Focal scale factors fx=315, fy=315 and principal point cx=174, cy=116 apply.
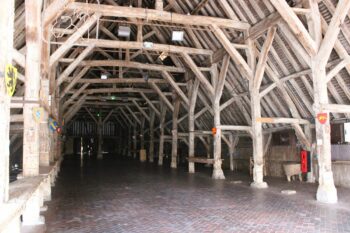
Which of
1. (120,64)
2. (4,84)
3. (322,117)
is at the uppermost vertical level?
(120,64)

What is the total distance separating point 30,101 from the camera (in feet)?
17.6

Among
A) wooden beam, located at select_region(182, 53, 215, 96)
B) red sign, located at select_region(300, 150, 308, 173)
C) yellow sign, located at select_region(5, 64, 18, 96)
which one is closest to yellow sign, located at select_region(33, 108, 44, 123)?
yellow sign, located at select_region(5, 64, 18, 96)

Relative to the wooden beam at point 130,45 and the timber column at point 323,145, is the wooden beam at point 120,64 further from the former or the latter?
the timber column at point 323,145

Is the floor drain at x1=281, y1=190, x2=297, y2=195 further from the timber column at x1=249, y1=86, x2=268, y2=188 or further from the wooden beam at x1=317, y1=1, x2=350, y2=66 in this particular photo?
the wooden beam at x1=317, y1=1, x2=350, y2=66

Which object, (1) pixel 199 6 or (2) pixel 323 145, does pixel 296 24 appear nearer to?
(2) pixel 323 145

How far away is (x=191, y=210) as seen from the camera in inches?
239

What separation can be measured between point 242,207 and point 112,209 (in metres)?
2.58

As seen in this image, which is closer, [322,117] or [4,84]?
[4,84]

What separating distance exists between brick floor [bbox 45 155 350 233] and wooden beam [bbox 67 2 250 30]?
4730mm

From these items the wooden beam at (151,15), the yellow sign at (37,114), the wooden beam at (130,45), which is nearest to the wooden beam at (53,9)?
the wooden beam at (151,15)

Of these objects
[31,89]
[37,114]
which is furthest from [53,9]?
[37,114]

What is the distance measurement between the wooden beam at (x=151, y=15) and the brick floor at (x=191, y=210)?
15.5 feet

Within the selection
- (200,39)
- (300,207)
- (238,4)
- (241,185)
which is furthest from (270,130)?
(300,207)

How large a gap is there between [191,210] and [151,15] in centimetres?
540
